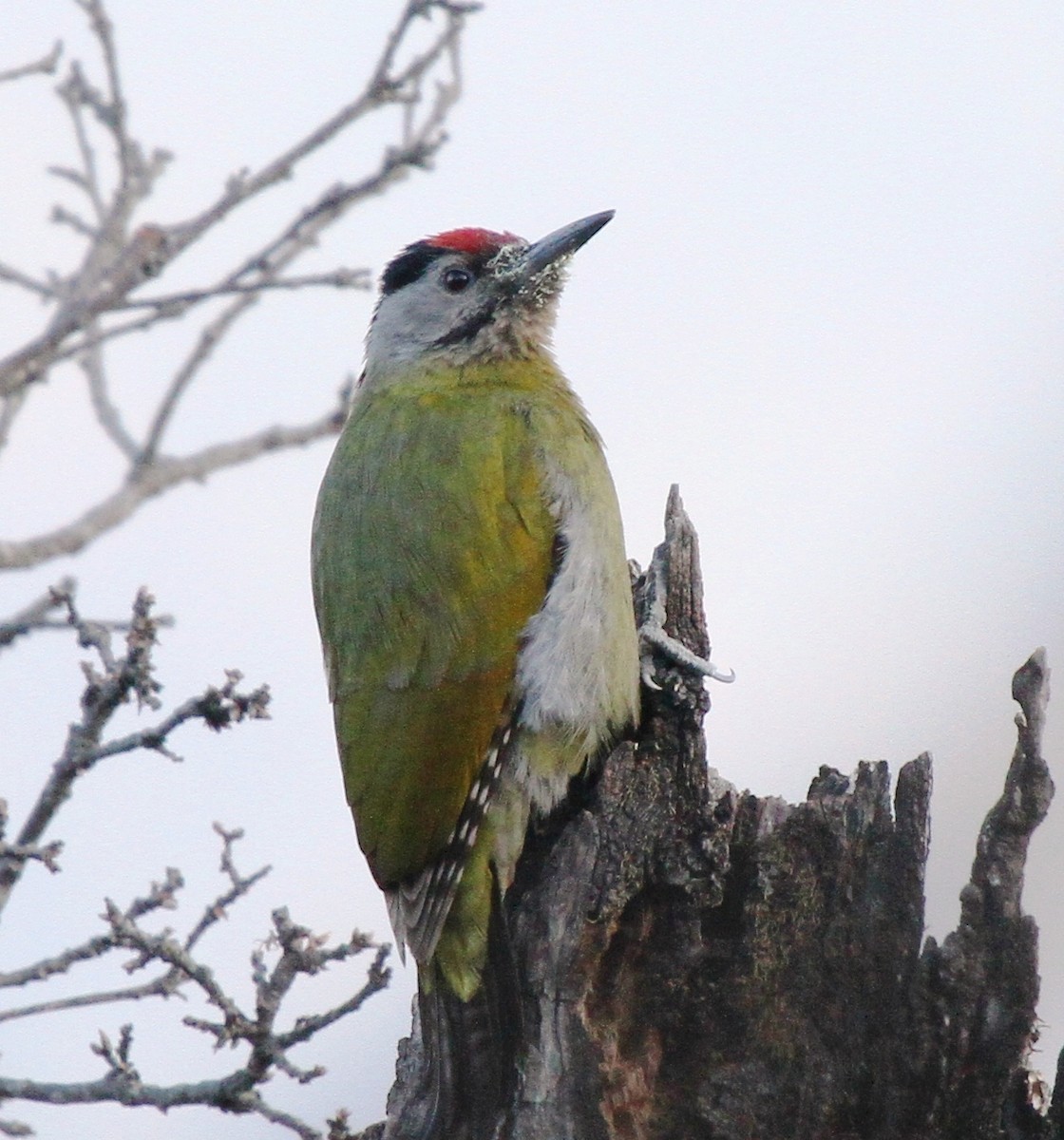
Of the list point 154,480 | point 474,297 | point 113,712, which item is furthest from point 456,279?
point 113,712

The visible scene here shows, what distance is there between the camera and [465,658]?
183 inches

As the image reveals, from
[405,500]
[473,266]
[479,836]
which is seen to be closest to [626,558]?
[405,500]

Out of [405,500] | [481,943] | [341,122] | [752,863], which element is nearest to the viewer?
[752,863]

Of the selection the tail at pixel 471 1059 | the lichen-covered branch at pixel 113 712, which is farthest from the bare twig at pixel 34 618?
the tail at pixel 471 1059

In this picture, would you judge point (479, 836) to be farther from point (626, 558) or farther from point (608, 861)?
point (626, 558)

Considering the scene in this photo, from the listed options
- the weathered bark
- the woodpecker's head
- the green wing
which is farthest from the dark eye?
the weathered bark

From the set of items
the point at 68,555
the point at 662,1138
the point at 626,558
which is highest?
the point at 68,555

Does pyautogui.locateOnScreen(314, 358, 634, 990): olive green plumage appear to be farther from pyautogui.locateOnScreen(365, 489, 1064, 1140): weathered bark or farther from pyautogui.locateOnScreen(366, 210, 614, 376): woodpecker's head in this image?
pyautogui.locateOnScreen(366, 210, 614, 376): woodpecker's head

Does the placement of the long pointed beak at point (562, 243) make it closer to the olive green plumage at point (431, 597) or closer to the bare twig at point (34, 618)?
the olive green plumage at point (431, 597)

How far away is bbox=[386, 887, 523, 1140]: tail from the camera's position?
4.10 m

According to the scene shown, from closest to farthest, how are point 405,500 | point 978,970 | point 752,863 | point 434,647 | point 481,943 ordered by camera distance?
point 978,970, point 752,863, point 481,943, point 434,647, point 405,500

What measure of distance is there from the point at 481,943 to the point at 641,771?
2.07ft

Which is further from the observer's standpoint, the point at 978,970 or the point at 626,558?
the point at 626,558

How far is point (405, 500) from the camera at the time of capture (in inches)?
196
